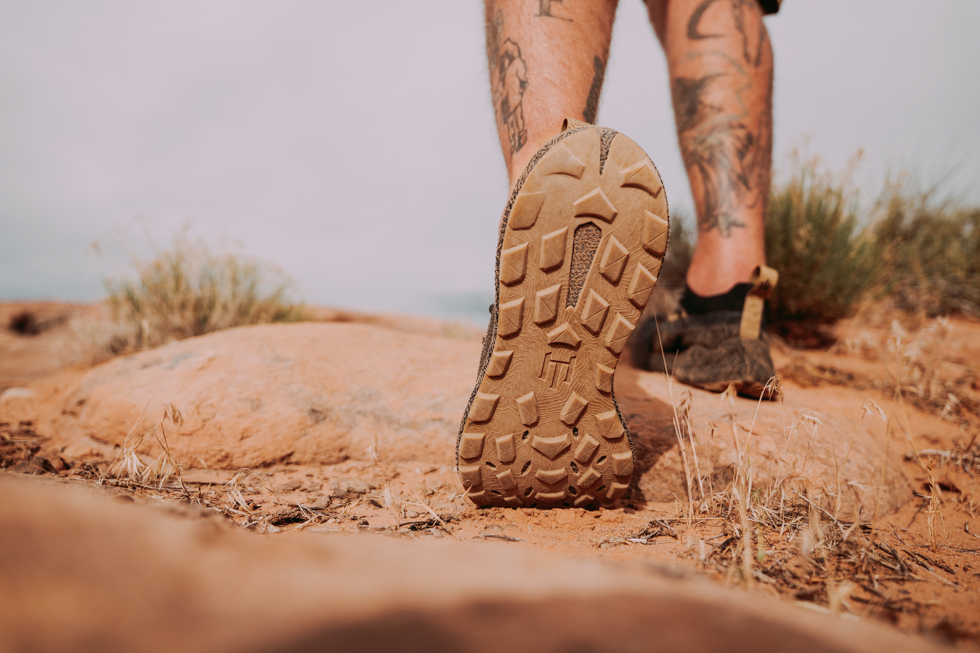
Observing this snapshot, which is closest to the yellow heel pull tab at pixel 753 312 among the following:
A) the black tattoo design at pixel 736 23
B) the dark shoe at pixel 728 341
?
the dark shoe at pixel 728 341

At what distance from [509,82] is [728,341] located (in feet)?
4.11

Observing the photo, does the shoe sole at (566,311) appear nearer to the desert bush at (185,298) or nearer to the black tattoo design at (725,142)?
the black tattoo design at (725,142)

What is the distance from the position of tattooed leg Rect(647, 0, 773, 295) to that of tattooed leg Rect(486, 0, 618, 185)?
2.82 feet

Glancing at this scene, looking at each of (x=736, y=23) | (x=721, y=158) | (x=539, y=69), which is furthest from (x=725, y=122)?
(x=539, y=69)

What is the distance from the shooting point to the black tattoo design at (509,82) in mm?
1391

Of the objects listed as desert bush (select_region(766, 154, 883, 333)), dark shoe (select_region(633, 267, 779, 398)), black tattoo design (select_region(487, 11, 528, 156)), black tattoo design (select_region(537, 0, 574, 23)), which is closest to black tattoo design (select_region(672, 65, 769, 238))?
dark shoe (select_region(633, 267, 779, 398))

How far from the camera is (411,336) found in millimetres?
2752

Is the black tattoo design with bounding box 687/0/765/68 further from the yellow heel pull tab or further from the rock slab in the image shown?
the rock slab

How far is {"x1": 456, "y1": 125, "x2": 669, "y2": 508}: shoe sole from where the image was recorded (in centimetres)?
109

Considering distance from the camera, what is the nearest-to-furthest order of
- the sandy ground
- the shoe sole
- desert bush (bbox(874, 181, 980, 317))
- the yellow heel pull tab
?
the sandy ground < the shoe sole < the yellow heel pull tab < desert bush (bbox(874, 181, 980, 317))

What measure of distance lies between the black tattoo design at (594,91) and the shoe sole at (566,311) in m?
0.44

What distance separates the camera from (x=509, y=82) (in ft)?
4.67

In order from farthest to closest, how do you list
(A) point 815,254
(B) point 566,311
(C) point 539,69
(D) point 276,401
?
(A) point 815,254
(D) point 276,401
(C) point 539,69
(B) point 566,311

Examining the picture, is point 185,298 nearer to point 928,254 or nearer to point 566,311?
point 566,311
